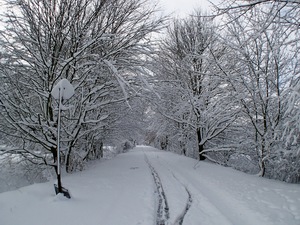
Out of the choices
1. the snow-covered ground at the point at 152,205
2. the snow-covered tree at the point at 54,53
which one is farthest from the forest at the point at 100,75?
the snow-covered ground at the point at 152,205

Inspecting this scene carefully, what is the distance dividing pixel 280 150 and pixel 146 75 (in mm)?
6324

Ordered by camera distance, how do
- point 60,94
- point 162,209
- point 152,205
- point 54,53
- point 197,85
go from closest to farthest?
point 162,209 < point 152,205 < point 60,94 < point 54,53 < point 197,85

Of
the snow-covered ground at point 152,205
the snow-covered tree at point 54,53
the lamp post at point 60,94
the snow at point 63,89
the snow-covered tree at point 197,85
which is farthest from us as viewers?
the snow-covered tree at point 197,85

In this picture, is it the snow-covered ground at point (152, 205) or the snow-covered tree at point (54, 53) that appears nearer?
the snow-covered ground at point (152, 205)

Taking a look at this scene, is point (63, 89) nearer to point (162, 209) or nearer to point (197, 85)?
point (162, 209)

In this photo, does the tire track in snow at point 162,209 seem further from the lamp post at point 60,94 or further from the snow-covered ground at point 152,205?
the lamp post at point 60,94

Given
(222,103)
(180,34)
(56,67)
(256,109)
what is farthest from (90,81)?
(180,34)

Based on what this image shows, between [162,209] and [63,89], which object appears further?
[63,89]

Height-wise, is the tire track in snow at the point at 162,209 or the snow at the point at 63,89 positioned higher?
the snow at the point at 63,89

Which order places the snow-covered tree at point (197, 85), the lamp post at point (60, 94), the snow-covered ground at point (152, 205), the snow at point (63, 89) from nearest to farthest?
1. the snow-covered ground at point (152, 205)
2. the lamp post at point (60, 94)
3. the snow at point (63, 89)
4. the snow-covered tree at point (197, 85)

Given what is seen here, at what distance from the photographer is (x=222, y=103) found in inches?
456

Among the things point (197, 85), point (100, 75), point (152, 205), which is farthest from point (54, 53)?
point (197, 85)

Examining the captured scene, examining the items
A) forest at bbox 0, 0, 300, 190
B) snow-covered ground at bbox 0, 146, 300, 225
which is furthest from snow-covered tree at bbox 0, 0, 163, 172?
snow-covered ground at bbox 0, 146, 300, 225

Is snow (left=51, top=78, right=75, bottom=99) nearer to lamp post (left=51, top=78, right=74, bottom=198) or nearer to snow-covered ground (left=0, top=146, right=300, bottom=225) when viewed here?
lamp post (left=51, top=78, right=74, bottom=198)
